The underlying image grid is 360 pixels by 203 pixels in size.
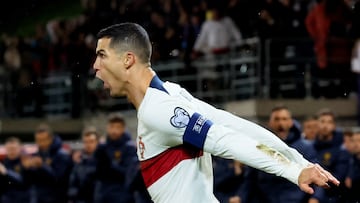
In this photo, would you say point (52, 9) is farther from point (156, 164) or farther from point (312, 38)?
point (156, 164)

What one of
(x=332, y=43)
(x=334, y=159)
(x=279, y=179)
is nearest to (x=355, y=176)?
(x=334, y=159)

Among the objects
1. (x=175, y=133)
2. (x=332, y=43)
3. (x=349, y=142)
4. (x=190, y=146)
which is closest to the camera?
(x=175, y=133)

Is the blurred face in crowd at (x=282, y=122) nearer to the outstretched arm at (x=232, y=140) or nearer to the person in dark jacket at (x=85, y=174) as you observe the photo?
the person in dark jacket at (x=85, y=174)

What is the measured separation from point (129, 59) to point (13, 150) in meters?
9.93

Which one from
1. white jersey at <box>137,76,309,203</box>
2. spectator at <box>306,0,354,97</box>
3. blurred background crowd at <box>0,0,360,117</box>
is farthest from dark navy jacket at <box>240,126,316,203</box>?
white jersey at <box>137,76,309,203</box>

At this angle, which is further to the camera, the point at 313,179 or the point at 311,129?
the point at 311,129

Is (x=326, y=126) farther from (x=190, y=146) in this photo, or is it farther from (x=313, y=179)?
(x=313, y=179)

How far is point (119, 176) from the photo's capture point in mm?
13523

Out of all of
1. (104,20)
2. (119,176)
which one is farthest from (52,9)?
(119,176)

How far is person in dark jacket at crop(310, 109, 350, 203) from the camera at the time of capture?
470 inches

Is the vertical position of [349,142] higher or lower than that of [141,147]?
lower

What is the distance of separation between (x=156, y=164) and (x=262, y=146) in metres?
0.61

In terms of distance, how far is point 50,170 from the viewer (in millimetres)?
14617

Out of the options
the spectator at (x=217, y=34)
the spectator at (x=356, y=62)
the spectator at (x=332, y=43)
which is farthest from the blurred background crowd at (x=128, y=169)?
the spectator at (x=217, y=34)
